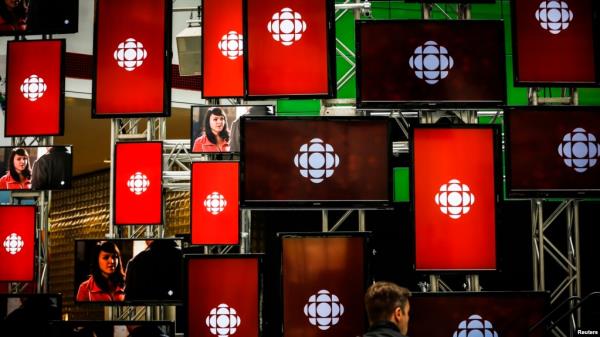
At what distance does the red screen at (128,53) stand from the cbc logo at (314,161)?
52.1 inches

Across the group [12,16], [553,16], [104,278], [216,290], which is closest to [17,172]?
[104,278]

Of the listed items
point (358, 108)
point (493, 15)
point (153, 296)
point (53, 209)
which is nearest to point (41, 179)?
point (153, 296)

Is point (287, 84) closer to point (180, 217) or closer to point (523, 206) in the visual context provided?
point (523, 206)

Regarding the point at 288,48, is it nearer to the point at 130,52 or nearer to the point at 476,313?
the point at 130,52

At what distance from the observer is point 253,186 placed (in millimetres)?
4832

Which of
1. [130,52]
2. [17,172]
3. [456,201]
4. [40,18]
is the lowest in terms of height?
[456,201]

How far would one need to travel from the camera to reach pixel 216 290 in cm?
519

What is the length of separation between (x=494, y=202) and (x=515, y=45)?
995 millimetres

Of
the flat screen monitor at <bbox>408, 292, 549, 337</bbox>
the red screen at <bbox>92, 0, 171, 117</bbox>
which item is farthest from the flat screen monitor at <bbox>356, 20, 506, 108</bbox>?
the red screen at <bbox>92, 0, 171, 117</bbox>

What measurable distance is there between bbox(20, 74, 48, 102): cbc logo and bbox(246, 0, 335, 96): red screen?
97.3 inches

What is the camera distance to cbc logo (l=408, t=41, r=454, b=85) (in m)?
4.86

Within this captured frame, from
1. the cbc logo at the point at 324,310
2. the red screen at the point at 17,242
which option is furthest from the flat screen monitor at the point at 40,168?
the cbc logo at the point at 324,310

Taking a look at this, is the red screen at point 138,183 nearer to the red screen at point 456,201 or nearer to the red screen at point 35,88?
the red screen at point 35,88

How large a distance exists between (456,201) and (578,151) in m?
0.82
